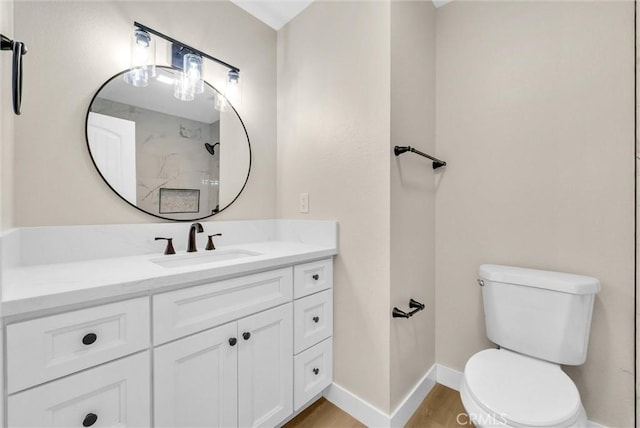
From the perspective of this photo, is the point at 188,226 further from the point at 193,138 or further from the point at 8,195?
the point at 8,195

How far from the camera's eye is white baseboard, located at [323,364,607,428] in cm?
133

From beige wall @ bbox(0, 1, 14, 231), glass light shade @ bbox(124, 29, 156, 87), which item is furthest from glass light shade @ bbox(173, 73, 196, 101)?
beige wall @ bbox(0, 1, 14, 231)

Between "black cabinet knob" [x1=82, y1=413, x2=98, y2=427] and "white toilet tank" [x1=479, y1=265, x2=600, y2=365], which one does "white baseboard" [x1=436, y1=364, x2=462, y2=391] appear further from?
"black cabinet knob" [x1=82, y1=413, x2=98, y2=427]

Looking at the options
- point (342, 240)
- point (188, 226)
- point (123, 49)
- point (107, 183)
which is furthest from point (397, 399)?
point (123, 49)

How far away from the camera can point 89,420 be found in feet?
2.47

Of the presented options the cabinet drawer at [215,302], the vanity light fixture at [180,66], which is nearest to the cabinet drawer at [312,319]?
the cabinet drawer at [215,302]

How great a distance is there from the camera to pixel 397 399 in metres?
1.37

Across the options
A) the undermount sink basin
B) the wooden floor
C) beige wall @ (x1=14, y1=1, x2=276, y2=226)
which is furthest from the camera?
the wooden floor

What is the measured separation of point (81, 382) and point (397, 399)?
1.30 metres

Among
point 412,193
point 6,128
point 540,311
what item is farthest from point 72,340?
point 540,311

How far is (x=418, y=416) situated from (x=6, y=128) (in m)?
2.17

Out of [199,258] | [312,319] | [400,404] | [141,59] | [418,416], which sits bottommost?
[418,416]

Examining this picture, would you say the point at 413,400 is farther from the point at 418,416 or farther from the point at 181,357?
the point at 181,357

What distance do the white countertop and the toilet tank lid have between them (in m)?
1.01
